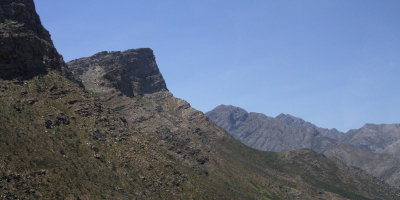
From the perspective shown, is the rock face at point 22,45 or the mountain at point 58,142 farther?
the rock face at point 22,45

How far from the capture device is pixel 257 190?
16775cm

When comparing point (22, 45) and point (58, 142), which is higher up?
point (22, 45)

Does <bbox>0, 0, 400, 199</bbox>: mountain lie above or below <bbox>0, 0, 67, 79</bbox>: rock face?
below

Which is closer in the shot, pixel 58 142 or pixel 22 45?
pixel 58 142

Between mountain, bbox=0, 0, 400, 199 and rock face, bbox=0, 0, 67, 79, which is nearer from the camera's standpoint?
mountain, bbox=0, 0, 400, 199

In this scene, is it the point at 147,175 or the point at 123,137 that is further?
the point at 123,137

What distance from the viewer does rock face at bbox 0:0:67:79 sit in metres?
86.2

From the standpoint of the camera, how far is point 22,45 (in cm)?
8938

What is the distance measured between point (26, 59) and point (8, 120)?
76.1ft

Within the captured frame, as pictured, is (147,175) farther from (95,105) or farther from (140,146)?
(95,105)

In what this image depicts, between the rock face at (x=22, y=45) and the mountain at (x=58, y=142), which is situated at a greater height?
the rock face at (x=22, y=45)

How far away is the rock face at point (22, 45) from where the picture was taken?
283 feet

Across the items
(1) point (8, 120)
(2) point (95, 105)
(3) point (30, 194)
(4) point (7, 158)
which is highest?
(2) point (95, 105)

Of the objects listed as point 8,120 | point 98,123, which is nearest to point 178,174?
point 98,123
